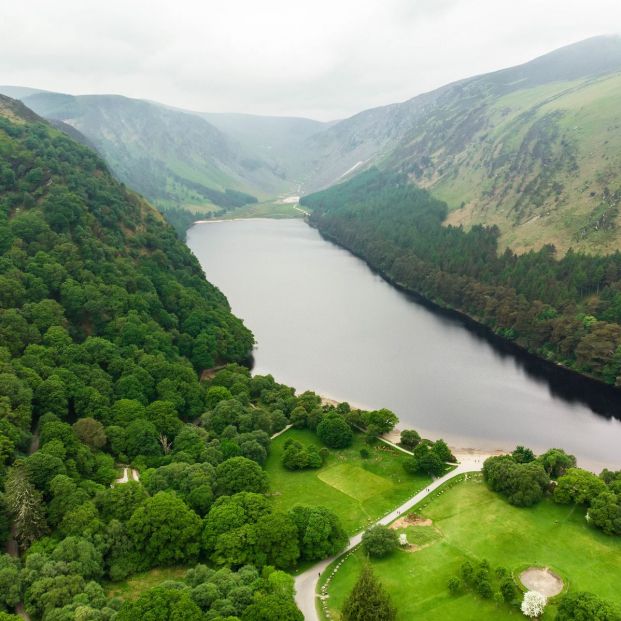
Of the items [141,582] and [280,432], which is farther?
[280,432]

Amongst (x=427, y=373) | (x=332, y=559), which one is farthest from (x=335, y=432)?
(x=427, y=373)

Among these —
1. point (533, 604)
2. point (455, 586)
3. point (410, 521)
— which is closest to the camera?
point (533, 604)

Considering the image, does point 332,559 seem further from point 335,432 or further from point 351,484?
point 335,432

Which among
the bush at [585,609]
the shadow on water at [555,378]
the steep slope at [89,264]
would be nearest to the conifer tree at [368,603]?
the bush at [585,609]

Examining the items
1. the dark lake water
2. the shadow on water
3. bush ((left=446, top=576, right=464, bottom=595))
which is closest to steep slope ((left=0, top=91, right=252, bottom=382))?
the dark lake water

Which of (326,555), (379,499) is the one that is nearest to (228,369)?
(379,499)

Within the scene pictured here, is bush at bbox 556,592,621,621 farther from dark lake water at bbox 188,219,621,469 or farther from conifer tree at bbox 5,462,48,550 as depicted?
conifer tree at bbox 5,462,48,550
